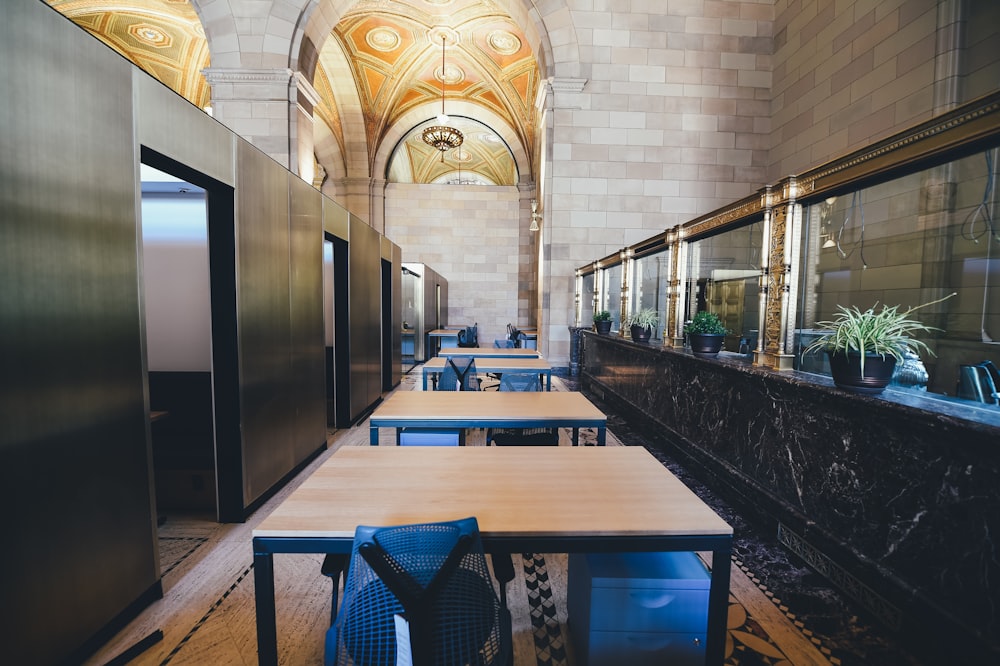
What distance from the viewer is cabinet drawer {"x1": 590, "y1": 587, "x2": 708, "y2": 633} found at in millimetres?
1456

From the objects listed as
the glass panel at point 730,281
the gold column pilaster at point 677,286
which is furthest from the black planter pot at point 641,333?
the gold column pilaster at point 677,286

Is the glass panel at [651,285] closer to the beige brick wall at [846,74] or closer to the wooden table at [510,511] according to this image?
the wooden table at [510,511]

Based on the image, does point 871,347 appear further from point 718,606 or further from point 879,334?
point 718,606

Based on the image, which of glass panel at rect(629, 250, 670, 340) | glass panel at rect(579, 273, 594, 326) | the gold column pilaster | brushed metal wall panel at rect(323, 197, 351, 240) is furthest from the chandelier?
the gold column pilaster

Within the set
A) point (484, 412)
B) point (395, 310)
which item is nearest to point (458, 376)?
point (484, 412)

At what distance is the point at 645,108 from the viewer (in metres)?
8.77

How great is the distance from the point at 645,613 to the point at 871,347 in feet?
5.61

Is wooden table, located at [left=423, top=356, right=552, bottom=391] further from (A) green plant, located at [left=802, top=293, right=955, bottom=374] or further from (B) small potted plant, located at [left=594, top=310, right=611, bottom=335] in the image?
(A) green plant, located at [left=802, top=293, right=955, bottom=374]

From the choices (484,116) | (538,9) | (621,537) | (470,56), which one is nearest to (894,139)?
(621,537)

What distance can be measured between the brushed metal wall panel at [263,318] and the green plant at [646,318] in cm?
398

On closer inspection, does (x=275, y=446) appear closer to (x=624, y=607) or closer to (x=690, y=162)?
(x=624, y=607)

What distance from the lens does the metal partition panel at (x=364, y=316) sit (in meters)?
5.25

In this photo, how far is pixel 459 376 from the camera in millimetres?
4332

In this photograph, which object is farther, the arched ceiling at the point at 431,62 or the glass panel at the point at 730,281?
the arched ceiling at the point at 431,62
